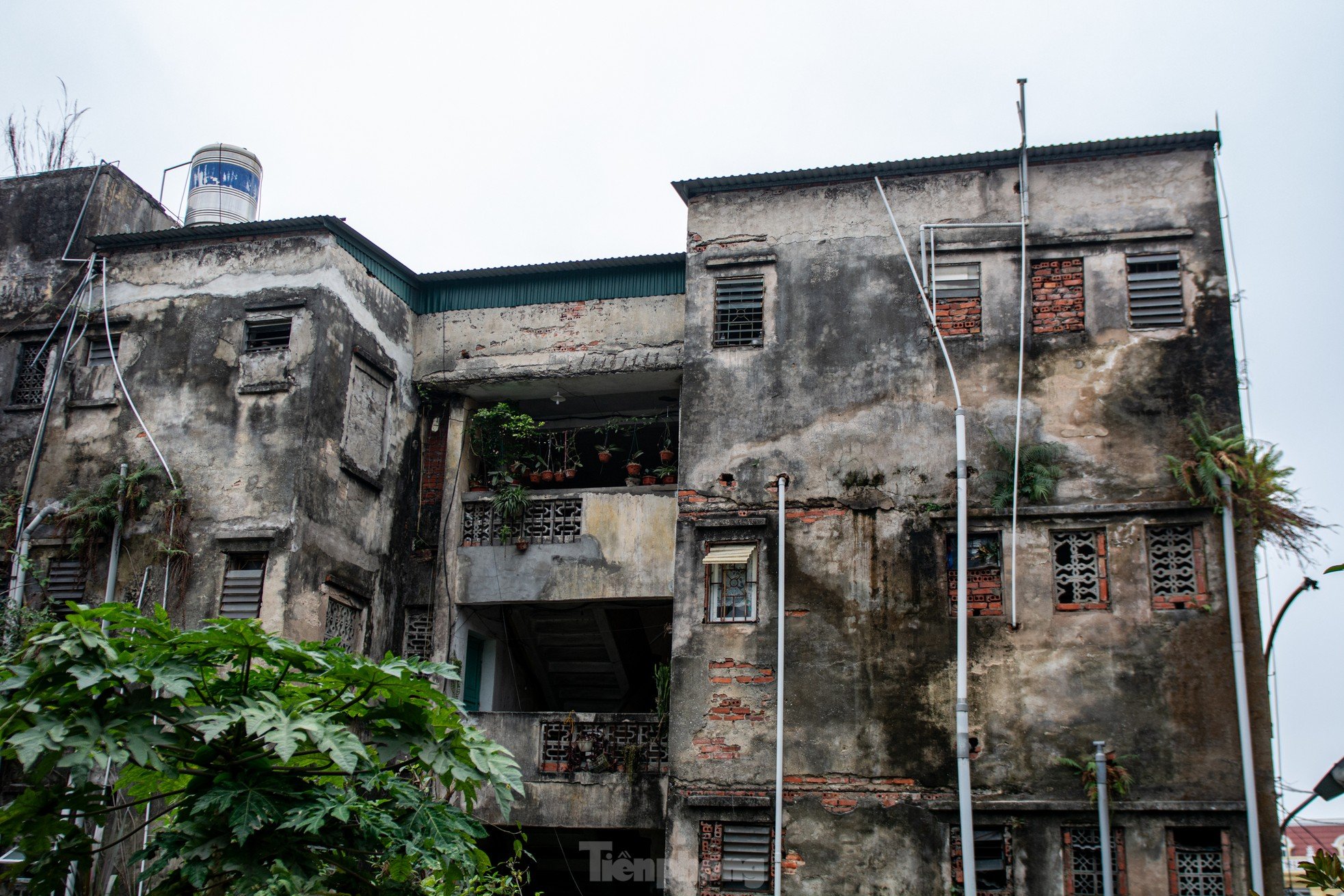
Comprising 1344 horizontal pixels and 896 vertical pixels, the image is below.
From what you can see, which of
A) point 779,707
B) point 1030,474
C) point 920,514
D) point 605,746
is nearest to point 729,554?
point 779,707

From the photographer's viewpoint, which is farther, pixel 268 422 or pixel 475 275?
pixel 475 275

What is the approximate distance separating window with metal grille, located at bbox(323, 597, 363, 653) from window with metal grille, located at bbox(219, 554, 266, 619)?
896 mm

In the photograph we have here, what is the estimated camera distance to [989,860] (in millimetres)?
13414

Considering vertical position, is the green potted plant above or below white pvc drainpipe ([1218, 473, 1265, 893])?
above

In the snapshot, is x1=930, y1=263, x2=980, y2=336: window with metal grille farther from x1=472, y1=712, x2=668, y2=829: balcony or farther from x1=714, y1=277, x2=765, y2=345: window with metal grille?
x1=472, y1=712, x2=668, y2=829: balcony

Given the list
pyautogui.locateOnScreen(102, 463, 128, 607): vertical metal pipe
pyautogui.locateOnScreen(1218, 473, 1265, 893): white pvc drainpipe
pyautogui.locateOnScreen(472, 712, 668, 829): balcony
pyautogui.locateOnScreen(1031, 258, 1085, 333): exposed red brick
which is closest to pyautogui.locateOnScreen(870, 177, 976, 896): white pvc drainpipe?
pyautogui.locateOnScreen(1031, 258, 1085, 333): exposed red brick

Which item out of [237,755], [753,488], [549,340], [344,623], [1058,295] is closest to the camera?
[237,755]

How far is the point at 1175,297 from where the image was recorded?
1469 centimetres

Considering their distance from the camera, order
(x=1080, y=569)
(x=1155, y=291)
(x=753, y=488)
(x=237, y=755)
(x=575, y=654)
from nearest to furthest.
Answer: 1. (x=237, y=755)
2. (x=1080, y=569)
3. (x=1155, y=291)
4. (x=753, y=488)
5. (x=575, y=654)

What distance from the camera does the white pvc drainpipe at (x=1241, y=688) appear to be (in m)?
12.7

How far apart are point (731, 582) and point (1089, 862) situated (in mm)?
4738

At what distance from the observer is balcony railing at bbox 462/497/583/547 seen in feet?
54.8

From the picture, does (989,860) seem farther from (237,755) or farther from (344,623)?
(237,755)

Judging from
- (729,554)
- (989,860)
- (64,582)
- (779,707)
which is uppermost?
(729,554)
